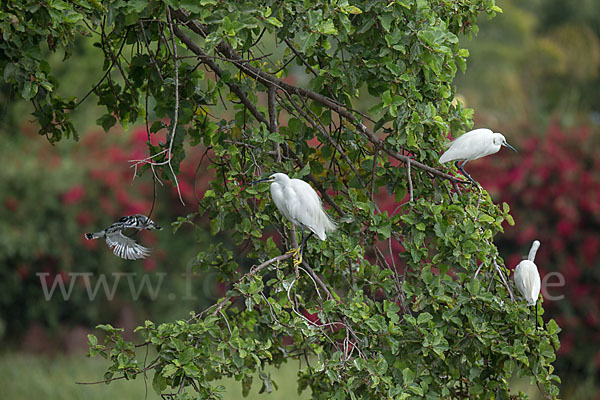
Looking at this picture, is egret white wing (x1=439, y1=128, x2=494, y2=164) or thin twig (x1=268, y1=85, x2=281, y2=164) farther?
thin twig (x1=268, y1=85, x2=281, y2=164)

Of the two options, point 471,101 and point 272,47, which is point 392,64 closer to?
point 471,101

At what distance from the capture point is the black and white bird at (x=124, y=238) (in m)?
2.15

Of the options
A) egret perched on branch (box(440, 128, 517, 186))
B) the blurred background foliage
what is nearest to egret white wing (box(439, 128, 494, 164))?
egret perched on branch (box(440, 128, 517, 186))

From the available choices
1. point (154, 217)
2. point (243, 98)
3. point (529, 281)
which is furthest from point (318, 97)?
point (154, 217)

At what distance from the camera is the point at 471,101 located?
7723mm

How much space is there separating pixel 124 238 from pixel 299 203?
61 cm

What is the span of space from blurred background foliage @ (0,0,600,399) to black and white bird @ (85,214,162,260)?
120 inches

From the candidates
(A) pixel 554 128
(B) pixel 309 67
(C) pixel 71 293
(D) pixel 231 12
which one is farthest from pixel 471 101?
(D) pixel 231 12

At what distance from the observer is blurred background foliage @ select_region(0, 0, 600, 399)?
507 cm

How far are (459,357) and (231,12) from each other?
4.11 ft

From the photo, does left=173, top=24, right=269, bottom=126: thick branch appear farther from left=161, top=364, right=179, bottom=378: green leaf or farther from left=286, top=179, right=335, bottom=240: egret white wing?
left=161, top=364, right=179, bottom=378: green leaf

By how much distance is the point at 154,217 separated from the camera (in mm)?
5918

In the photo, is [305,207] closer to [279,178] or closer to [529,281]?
[279,178]

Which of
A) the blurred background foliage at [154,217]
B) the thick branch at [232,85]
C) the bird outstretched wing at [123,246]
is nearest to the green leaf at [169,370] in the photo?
the bird outstretched wing at [123,246]
